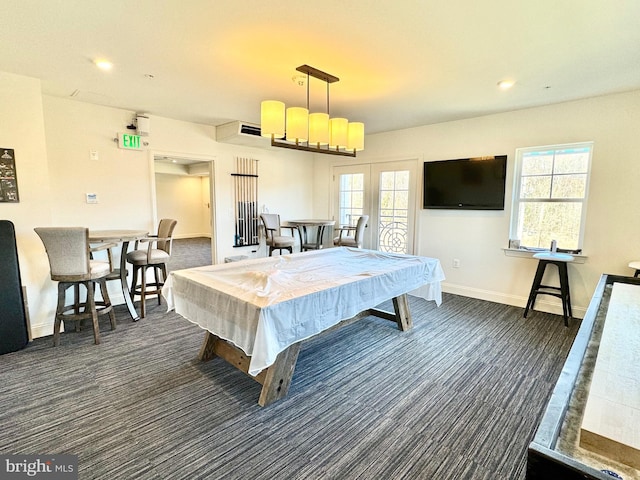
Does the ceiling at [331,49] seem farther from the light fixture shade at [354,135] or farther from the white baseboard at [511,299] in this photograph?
the white baseboard at [511,299]

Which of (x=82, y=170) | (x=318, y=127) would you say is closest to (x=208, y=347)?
(x=318, y=127)

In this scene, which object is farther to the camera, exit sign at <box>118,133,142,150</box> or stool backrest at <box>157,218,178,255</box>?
exit sign at <box>118,133,142,150</box>

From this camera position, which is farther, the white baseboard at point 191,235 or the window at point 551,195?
the white baseboard at point 191,235

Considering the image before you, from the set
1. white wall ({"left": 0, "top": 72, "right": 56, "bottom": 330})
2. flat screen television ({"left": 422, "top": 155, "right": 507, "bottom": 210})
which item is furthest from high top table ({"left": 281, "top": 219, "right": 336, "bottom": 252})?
white wall ({"left": 0, "top": 72, "right": 56, "bottom": 330})

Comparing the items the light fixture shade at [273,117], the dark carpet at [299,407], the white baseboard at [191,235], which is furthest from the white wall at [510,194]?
the white baseboard at [191,235]

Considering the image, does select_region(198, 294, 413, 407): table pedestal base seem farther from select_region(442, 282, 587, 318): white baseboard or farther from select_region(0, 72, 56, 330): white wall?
select_region(442, 282, 587, 318): white baseboard

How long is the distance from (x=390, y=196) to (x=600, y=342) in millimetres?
4492

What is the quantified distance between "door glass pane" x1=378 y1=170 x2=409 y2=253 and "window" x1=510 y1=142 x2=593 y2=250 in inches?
63.1

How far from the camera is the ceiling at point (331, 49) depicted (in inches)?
77.7

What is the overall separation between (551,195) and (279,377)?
12.8ft

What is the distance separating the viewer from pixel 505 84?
317 cm

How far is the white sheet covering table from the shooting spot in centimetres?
193

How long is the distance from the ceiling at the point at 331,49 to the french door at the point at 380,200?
5.54 feet

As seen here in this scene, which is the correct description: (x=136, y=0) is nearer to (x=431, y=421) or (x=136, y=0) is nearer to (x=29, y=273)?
(x=29, y=273)
